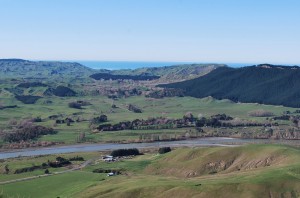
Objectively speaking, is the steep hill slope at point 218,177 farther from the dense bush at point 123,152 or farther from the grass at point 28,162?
the grass at point 28,162

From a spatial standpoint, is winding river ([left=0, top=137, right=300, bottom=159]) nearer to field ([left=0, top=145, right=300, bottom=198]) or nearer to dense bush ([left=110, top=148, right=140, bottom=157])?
dense bush ([left=110, top=148, right=140, bottom=157])

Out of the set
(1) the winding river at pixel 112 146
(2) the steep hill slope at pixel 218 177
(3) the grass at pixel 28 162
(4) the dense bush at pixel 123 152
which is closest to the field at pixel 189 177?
(2) the steep hill slope at pixel 218 177

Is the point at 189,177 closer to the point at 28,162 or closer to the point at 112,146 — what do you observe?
→ the point at 28,162

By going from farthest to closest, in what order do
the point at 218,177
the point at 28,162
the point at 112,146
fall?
1. the point at 112,146
2. the point at 28,162
3. the point at 218,177

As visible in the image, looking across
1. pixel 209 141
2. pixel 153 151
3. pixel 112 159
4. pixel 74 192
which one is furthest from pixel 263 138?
pixel 74 192

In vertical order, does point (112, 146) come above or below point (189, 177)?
below

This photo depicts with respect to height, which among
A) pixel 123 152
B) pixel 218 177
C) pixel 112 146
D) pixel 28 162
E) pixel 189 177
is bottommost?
pixel 112 146

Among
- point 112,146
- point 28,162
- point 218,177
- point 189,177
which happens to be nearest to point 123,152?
point 112,146

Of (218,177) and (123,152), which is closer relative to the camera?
(218,177)

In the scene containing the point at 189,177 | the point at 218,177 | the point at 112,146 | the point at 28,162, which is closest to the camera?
the point at 218,177
